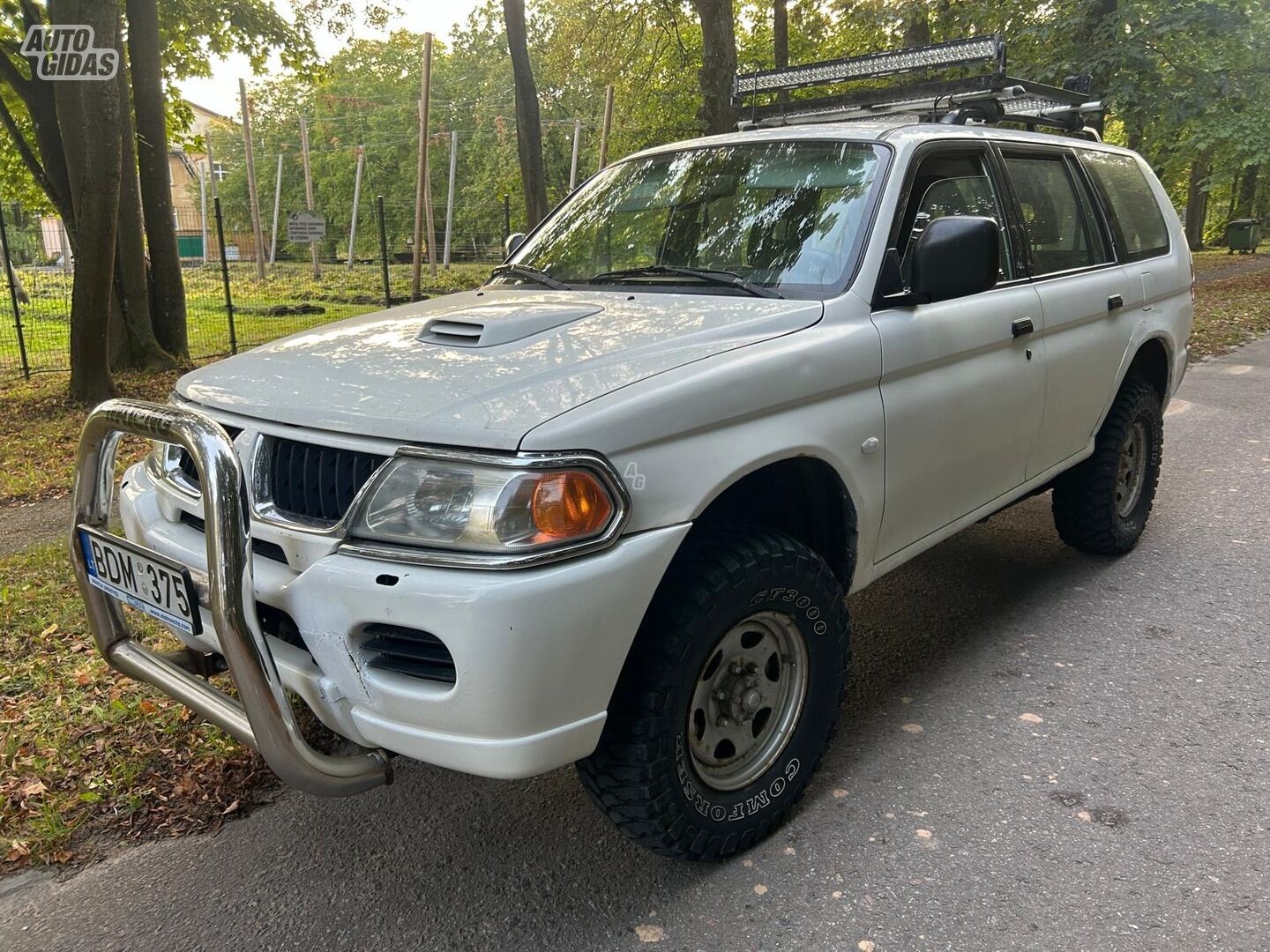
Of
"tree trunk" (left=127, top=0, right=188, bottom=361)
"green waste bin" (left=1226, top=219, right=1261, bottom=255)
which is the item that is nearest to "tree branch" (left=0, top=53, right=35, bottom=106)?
"tree trunk" (left=127, top=0, right=188, bottom=361)

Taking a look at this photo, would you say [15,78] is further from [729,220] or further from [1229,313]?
[1229,313]

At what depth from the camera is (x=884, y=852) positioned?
2648mm

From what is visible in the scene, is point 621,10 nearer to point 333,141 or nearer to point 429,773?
point 429,773

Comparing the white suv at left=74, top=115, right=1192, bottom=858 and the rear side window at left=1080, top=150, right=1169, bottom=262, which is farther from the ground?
the rear side window at left=1080, top=150, right=1169, bottom=262

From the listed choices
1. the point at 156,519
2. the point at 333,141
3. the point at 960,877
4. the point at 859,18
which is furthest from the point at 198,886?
the point at 333,141

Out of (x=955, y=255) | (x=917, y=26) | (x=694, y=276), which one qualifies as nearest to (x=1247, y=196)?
(x=917, y=26)

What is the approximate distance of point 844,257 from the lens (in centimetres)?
304

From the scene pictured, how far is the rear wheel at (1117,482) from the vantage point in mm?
4523

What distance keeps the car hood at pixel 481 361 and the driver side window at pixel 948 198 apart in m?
0.59

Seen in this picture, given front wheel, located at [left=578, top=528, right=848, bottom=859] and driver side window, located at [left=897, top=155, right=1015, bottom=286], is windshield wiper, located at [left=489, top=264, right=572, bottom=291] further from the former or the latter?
front wheel, located at [left=578, top=528, right=848, bottom=859]

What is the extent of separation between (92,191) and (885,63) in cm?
701

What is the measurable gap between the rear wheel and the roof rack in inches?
56.1

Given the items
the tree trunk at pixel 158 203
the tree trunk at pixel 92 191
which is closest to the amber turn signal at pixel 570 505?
the tree trunk at pixel 92 191

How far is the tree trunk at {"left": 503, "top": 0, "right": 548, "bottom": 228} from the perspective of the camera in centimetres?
1099
